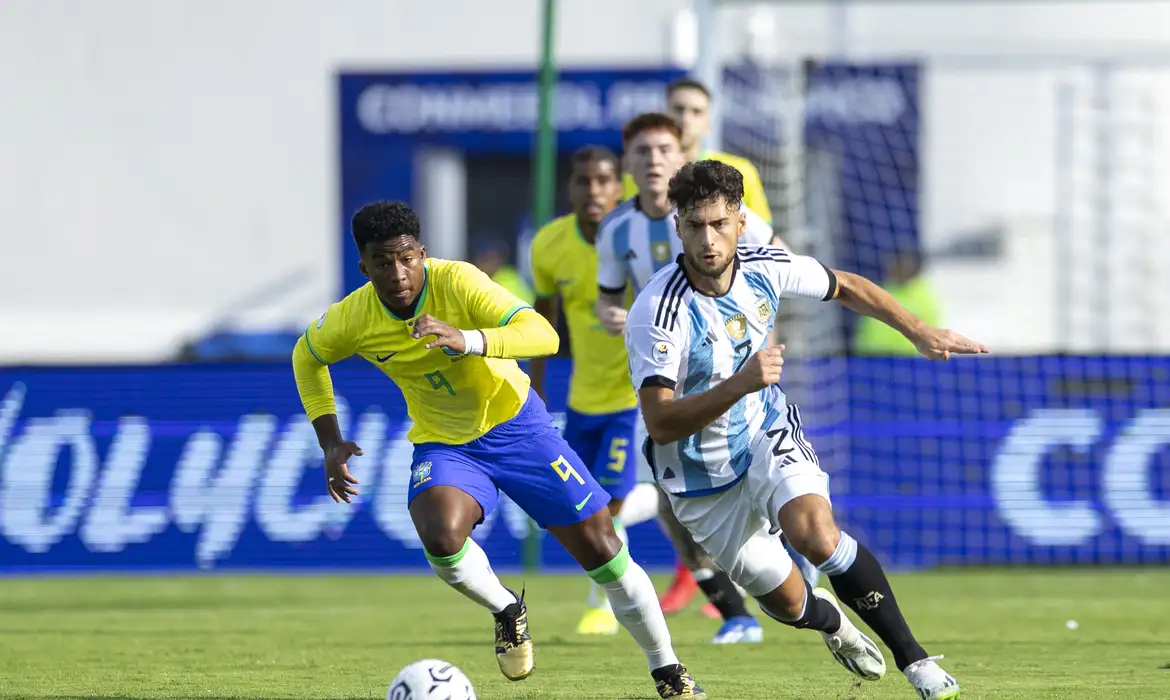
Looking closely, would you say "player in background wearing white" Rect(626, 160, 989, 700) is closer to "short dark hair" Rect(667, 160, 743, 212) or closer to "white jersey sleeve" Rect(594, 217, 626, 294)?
"short dark hair" Rect(667, 160, 743, 212)

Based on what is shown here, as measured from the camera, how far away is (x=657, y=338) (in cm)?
625

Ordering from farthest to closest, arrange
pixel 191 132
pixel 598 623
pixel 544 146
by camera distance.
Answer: pixel 191 132 → pixel 544 146 → pixel 598 623

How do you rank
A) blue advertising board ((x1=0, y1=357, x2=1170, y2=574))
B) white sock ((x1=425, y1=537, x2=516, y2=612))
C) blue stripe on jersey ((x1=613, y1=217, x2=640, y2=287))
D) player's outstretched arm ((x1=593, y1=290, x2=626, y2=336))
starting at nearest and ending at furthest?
white sock ((x1=425, y1=537, x2=516, y2=612)) → player's outstretched arm ((x1=593, y1=290, x2=626, y2=336)) → blue stripe on jersey ((x1=613, y1=217, x2=640, y2=287)) → blue advertising board ((x1=0, y1=357, x2=1170, y2=574))

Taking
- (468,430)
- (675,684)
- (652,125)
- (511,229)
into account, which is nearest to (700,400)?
(675,684)

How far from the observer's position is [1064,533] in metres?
13.3

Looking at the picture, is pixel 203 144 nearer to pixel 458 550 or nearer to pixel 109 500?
pixel 109 500

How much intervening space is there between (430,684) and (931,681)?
1715 millimetres

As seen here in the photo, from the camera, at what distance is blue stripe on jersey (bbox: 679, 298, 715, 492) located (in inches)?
251

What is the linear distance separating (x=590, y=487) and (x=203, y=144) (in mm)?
16443

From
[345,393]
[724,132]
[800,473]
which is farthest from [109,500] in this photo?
[800,473]

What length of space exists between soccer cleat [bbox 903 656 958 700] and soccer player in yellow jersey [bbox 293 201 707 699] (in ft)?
2.93

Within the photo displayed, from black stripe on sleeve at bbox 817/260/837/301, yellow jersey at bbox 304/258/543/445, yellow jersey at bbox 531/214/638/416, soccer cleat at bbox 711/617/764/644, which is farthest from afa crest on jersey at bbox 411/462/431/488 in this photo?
yellow jersey at bbox 531/214/638/416

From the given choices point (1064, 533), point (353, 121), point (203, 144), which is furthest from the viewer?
point (203, 144)

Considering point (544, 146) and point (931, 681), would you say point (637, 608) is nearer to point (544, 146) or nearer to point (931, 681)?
point (931, 681)
